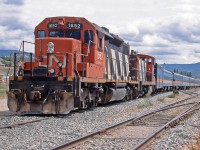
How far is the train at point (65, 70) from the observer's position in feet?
42.1

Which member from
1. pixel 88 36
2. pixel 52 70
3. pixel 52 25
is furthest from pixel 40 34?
pixel 52 70

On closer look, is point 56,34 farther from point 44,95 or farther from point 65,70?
point 44,95

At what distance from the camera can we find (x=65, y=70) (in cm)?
1355

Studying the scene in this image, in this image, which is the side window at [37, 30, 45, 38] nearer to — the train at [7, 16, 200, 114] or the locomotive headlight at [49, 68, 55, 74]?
the train at [7, 16, 200, 114]

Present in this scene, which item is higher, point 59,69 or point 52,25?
point 52,25

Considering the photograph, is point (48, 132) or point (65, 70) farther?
point (65, 70)

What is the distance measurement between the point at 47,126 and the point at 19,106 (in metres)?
2.95

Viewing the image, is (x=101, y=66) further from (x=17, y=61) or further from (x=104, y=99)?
(x=17, y=61)

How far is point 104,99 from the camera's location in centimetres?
1753

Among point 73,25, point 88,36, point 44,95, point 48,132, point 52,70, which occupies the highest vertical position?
point 73,25

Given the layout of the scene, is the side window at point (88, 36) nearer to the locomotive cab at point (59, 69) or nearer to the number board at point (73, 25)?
the locomotive cab at point (59, 69)

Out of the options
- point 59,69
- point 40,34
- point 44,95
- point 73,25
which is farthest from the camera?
point 40,34

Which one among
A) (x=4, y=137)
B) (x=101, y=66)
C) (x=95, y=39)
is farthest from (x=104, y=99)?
(x=4, y=137)

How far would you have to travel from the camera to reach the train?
42.1 feet
